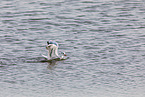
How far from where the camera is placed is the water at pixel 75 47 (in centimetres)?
1816

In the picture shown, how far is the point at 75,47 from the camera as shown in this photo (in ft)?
81.5

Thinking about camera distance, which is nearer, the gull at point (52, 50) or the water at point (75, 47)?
the water at point (75, 47)

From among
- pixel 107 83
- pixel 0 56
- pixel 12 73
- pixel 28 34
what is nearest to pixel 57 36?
pixel 28 34

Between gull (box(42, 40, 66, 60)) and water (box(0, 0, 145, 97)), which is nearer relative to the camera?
water (box(0, 0, 145, 97))

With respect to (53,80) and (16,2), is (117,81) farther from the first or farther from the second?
(16,2)

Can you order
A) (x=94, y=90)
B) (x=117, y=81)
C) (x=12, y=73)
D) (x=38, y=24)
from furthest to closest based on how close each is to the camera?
(x=38, y=24), (x=12, y=73), (x=117, y=81), (x=94, y=90)

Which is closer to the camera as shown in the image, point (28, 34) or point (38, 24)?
point (28, 34)

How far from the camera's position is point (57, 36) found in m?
26.8

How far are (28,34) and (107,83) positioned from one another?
9946 millimetres

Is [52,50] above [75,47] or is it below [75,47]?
below

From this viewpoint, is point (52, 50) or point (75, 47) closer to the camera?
point (52, 50)

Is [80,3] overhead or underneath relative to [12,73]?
overhead

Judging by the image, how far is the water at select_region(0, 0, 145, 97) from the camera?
18.2 m

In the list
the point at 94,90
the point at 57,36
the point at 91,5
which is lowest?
the point at 94,90
